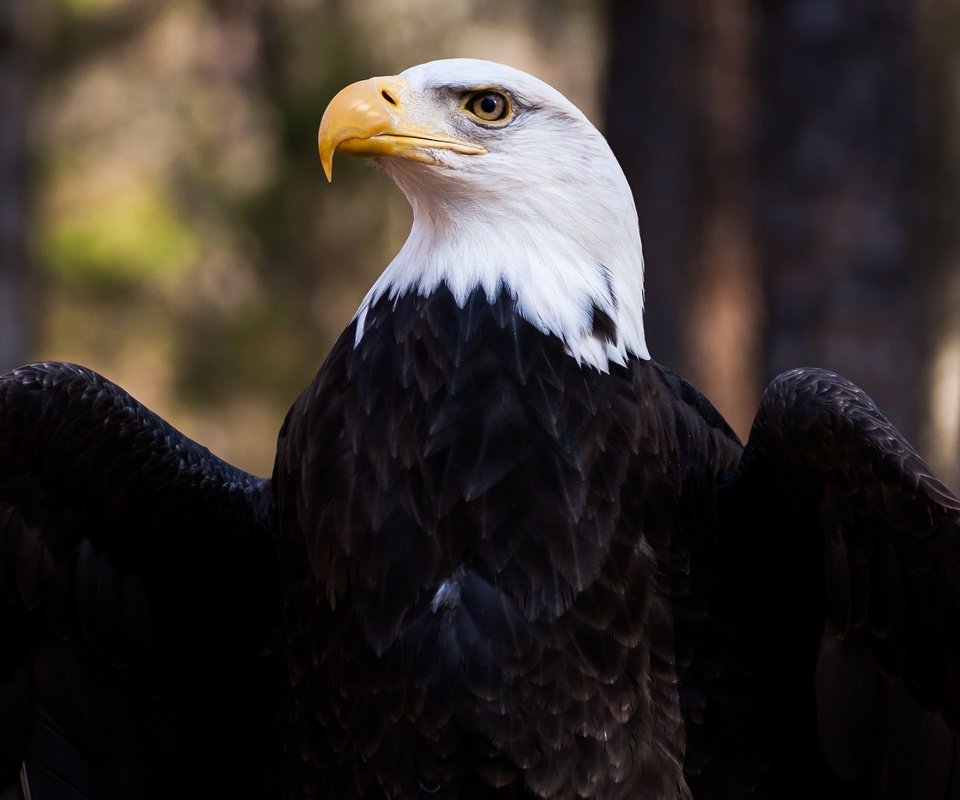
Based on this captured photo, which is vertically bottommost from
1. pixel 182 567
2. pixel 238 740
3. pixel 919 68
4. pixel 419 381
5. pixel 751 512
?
pixel 238 740

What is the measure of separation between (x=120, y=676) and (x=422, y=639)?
35.2 inches

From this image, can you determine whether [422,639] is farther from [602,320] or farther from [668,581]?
[602,320]

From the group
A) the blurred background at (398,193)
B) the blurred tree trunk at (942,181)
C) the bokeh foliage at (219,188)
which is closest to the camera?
the blurred background at (398,193)

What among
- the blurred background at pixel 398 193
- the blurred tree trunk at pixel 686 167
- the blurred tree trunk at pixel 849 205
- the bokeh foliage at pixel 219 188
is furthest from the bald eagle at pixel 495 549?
the bokeh foliage at pixel 219 188

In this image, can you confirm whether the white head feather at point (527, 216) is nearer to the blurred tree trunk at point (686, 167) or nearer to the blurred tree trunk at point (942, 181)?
the blurred tree trunk at point (686, 167)

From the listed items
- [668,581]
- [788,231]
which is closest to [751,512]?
[668,581]

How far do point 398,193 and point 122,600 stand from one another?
9.79 meters

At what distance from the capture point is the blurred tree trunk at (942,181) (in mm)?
14367

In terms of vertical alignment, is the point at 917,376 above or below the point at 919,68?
below

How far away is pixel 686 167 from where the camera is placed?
30.8ft

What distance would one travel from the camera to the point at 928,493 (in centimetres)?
297

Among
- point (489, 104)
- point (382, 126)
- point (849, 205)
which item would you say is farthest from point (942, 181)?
point (382, 126)

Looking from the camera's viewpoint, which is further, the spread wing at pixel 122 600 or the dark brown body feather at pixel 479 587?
the spread wing at pixel 122 600

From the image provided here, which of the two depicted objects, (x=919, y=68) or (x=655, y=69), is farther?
(x=655, y=69)
